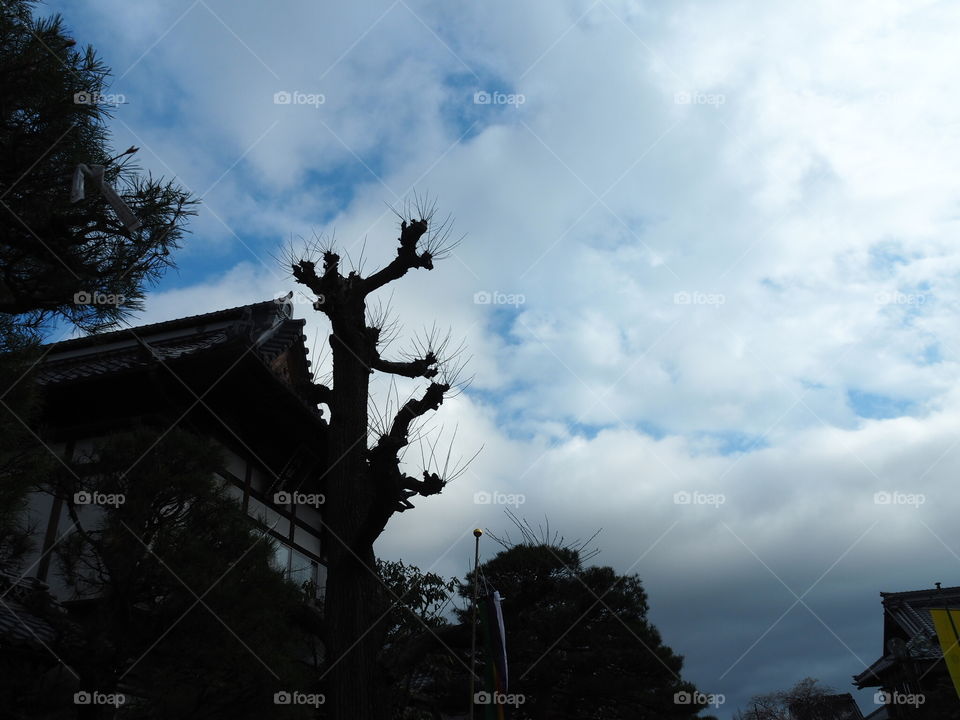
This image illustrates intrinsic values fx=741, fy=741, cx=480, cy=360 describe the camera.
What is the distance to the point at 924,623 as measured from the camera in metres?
28.1

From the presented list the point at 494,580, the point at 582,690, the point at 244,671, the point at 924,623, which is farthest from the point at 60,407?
the point at 924,623

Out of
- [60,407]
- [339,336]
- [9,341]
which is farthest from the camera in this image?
[60,407]

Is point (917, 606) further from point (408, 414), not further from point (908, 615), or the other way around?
point (408, 414)

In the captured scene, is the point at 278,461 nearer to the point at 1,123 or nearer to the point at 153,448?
the point at 153,448

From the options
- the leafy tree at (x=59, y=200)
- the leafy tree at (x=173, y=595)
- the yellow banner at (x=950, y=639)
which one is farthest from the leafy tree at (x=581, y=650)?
the leafy tree at (x=59, y=200)

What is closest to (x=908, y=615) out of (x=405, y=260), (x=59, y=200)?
(x=405, y=260)

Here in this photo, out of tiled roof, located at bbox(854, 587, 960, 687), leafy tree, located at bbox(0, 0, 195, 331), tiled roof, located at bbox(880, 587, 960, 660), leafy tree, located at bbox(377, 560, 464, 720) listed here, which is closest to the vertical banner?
leafy tree, located at bbox(377, 560, 464, 720)

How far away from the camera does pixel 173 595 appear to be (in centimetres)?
668

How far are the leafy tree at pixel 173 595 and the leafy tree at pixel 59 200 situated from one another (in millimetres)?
1657

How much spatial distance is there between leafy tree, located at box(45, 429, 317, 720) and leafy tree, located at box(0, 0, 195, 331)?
5.44 ft

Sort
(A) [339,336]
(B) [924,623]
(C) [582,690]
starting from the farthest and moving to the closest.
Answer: (B) [924,623]
(C) [582,690]
(A) [339,336]

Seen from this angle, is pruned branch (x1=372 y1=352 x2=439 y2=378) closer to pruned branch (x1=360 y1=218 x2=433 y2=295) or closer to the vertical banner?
pruned branch (x1=360 y1=218 x2=433 y2=295)

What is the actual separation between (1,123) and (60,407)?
641 centimetres

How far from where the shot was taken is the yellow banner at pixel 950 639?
17094mm
